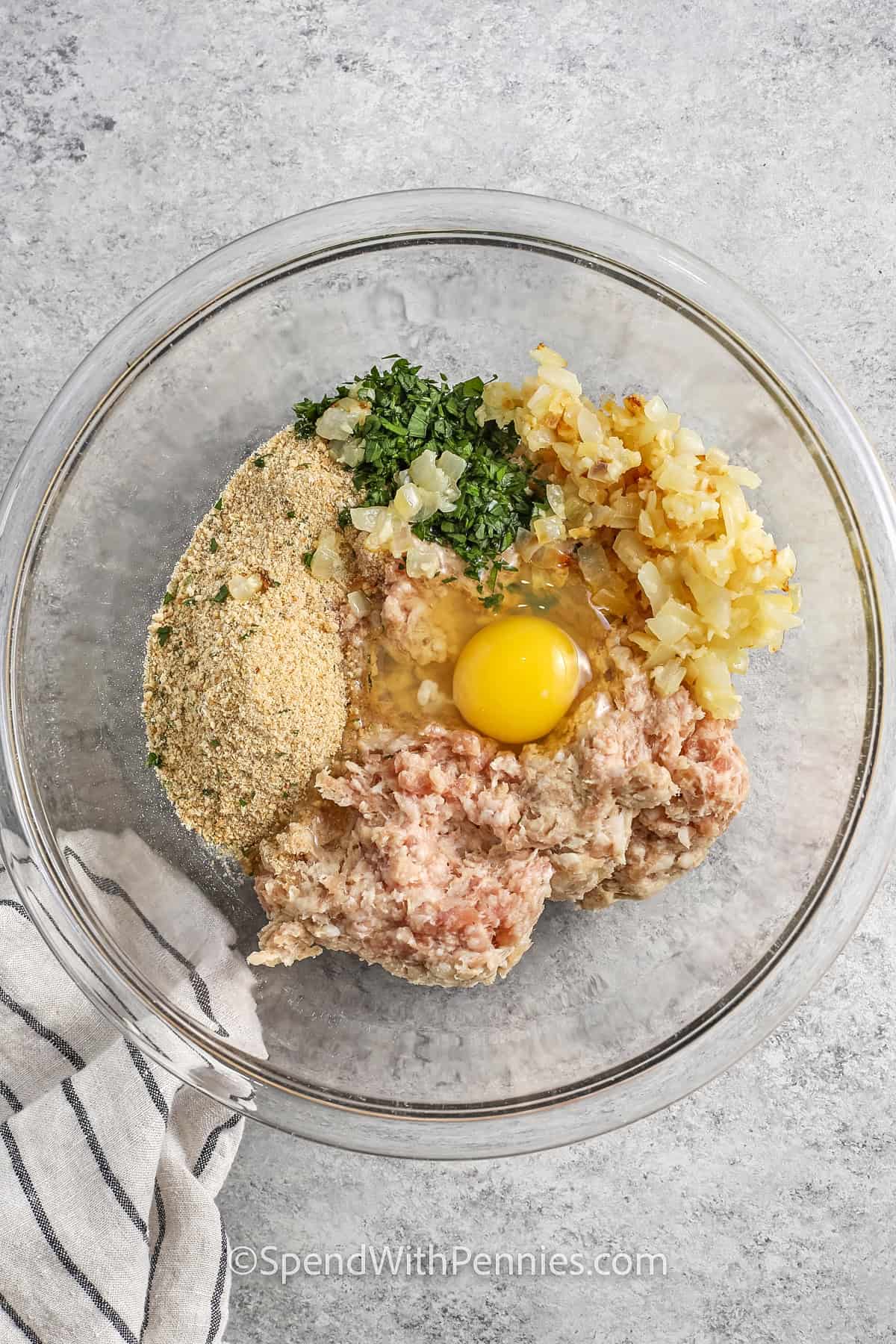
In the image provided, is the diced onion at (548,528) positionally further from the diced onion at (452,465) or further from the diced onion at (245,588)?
the diced onion at (245,588)

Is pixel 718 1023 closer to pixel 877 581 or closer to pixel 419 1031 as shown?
pixel 419 1031

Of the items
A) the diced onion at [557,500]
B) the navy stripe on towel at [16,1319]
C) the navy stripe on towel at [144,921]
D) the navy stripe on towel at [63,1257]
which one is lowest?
the navy stripe on towel at [16,1319]

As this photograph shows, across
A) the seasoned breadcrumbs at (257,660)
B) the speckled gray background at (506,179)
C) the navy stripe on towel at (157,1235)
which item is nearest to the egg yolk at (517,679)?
the seasoned breadcrumbs at (257,660)

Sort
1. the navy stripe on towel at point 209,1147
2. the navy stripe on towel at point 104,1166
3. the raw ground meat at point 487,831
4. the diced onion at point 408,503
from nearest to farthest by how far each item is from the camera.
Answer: the raw ground meat at point 487,831 → the diced onion at point 408,503 → the navy stripe on towel at point 104,1166 → the navy stripe on towel at point 209,1147

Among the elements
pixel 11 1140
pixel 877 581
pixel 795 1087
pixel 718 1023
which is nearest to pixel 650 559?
pixel 877 581

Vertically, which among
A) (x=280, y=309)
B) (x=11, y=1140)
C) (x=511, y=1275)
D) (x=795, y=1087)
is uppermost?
(x=280, y=309)

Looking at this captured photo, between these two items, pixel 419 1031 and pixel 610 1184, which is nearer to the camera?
pixel 419 1031

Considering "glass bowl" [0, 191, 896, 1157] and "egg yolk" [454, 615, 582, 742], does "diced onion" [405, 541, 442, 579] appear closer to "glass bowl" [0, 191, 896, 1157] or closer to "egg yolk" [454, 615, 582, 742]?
"egg yolk" [454, 615, 582, 742]
